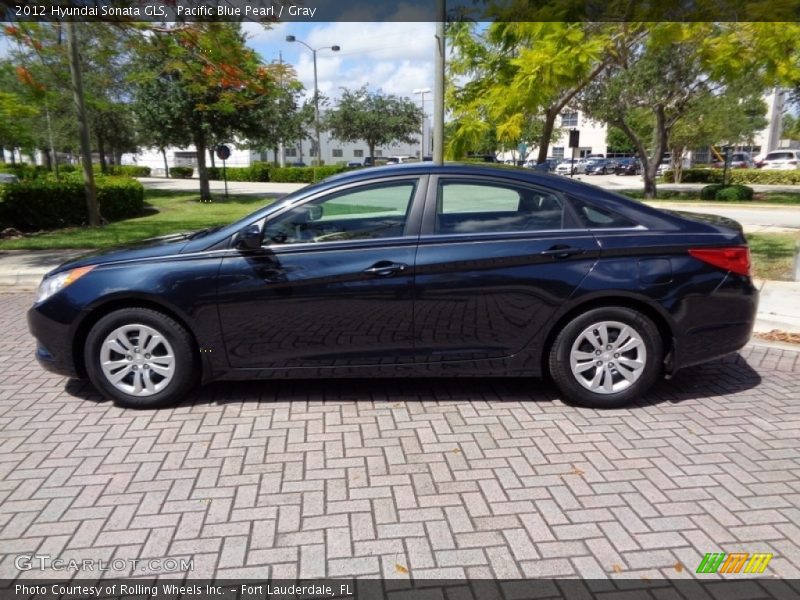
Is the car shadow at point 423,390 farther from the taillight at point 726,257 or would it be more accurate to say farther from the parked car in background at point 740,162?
the parked car in background at point 740,162

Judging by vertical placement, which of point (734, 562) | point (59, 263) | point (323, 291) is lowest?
point (734, 562)

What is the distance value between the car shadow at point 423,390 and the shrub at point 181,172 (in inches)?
2073

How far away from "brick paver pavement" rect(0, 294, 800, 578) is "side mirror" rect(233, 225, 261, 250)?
44.9 inches

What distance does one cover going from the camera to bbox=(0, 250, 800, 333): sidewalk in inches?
238

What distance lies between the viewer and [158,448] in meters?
3.57

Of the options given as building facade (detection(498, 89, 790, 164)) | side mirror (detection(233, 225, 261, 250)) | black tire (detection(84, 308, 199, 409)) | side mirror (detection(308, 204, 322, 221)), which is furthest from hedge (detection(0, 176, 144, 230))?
building facade (detection(498, 89, 790, 164))

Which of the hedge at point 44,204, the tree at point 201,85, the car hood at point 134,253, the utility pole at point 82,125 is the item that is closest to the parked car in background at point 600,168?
the tree at point 201,85

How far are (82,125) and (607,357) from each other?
1377 cm

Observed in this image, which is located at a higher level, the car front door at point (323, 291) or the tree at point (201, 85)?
the tree at point (201, 85)

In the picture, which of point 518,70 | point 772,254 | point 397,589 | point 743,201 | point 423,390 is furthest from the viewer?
point 743,201

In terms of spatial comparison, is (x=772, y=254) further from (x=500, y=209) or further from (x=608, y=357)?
(x=500, y=209)

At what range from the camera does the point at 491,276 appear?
392 cm

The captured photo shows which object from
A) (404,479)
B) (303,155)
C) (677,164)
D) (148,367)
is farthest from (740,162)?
(148,367)

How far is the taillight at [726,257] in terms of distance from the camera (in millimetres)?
4008
